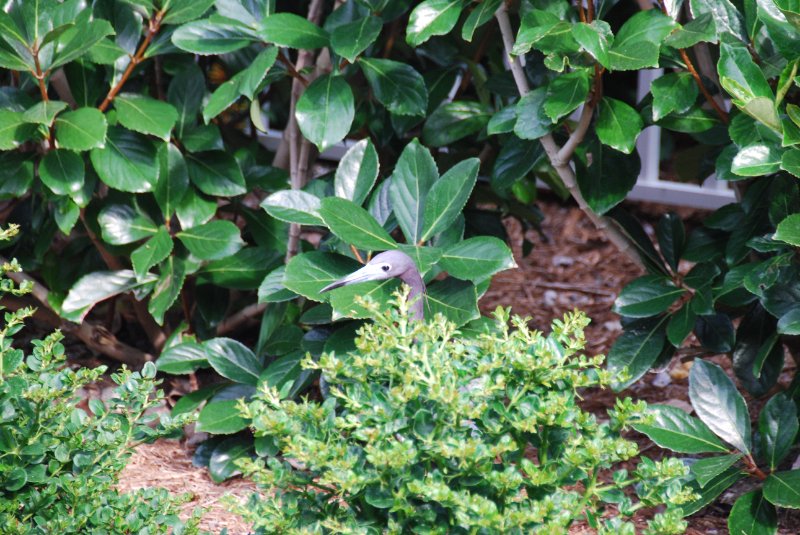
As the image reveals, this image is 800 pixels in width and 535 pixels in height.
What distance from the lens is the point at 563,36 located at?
2.58 m

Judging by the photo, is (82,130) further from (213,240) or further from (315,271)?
(315,271)

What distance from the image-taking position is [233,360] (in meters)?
3.16

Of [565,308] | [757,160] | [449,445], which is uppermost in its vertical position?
[757,160]

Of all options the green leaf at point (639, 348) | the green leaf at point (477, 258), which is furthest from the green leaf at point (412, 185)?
the green leaf at point (639, 348)

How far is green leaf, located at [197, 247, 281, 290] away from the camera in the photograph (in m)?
3.34

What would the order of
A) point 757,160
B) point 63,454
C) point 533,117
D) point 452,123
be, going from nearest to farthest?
point 63,454 → point 757,160 → point 533,117 → point 452,123

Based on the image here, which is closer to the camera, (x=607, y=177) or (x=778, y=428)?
(x=778, y=428)

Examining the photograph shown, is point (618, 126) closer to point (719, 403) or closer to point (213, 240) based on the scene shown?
point (719, 403)

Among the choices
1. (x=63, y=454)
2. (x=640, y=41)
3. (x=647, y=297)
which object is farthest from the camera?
(x=647, y=297)

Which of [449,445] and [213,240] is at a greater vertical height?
[449,445]

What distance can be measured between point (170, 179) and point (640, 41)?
1597 millimetres

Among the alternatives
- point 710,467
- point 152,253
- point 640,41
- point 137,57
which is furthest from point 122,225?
point 710,467

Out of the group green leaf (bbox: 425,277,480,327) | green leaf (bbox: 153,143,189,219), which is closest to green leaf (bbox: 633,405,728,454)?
green leaf (bbox: 425,277,480,327)

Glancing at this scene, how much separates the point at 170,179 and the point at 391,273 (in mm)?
1029
